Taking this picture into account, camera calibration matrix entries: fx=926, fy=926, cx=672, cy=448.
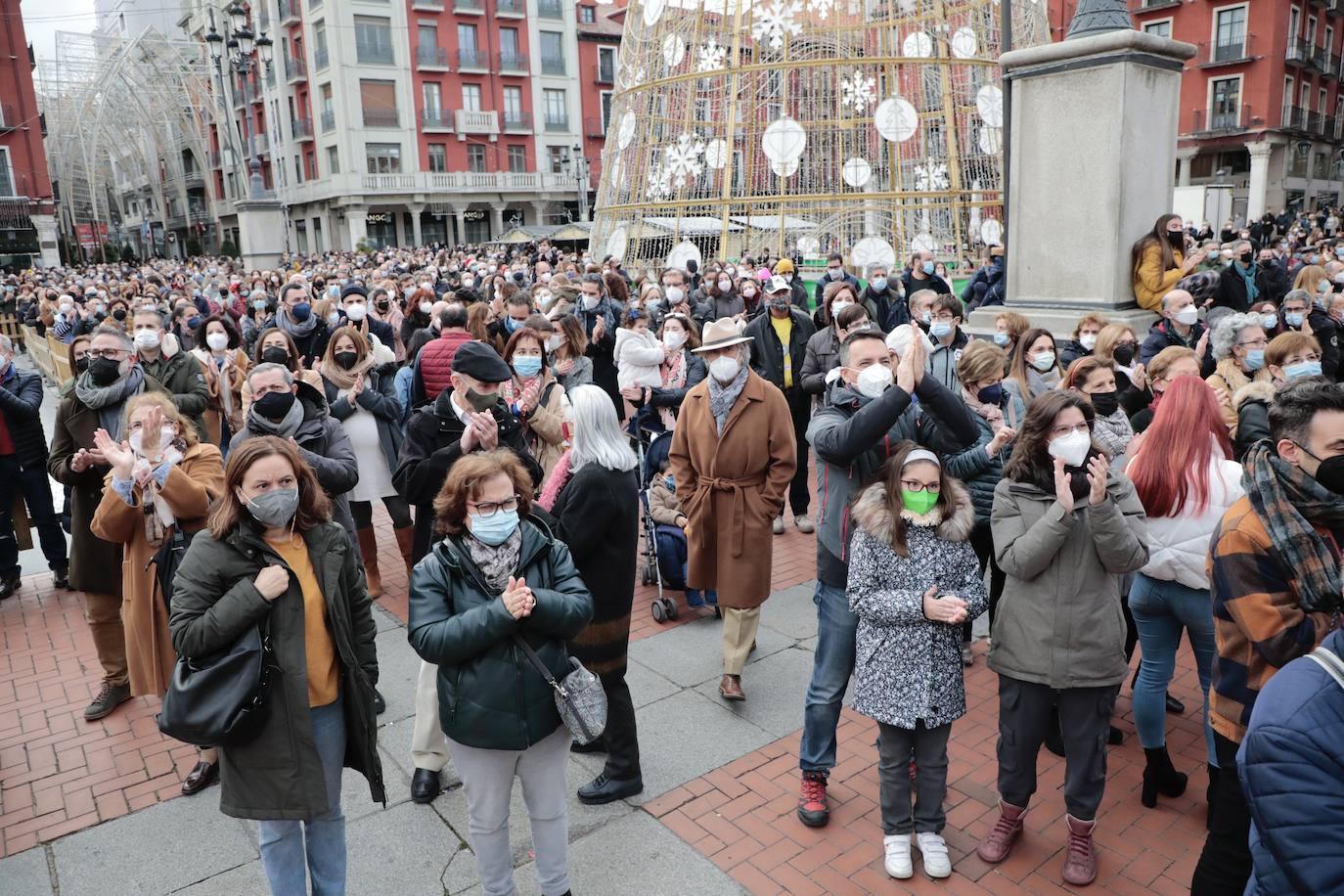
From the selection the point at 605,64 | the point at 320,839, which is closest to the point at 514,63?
the point at 605,64

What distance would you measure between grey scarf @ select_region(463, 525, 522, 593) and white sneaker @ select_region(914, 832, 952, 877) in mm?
1943

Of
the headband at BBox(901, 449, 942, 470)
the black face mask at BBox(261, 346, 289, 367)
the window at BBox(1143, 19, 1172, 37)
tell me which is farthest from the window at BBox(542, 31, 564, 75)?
the headband at BBox(901, 449, 942, 470)

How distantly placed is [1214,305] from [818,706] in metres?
6.94

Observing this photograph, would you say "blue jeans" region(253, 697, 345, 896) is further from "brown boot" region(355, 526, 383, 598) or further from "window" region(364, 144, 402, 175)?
"window" region(364, 144, 402, 175)

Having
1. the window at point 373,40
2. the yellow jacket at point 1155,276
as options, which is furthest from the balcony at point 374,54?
the yellow jacket at point 1155,276

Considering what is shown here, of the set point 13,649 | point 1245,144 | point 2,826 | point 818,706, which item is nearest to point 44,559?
point 13,649

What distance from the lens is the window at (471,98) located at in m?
53.9

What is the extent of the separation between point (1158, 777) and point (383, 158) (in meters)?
53.9

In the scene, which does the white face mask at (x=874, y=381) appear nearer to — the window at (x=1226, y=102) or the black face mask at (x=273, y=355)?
the black face mask at (x=273, y=355)

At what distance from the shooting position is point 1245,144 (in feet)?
133

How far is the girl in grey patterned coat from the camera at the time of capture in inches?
139

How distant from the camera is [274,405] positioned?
5.06m

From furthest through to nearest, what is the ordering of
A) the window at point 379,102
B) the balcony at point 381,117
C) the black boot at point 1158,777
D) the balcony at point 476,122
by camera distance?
the balcony at point 476,122, the balcony at point 381,117, the window at point 379,102, the black boot at point 1158,777

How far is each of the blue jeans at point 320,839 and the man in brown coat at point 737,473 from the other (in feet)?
7.17
